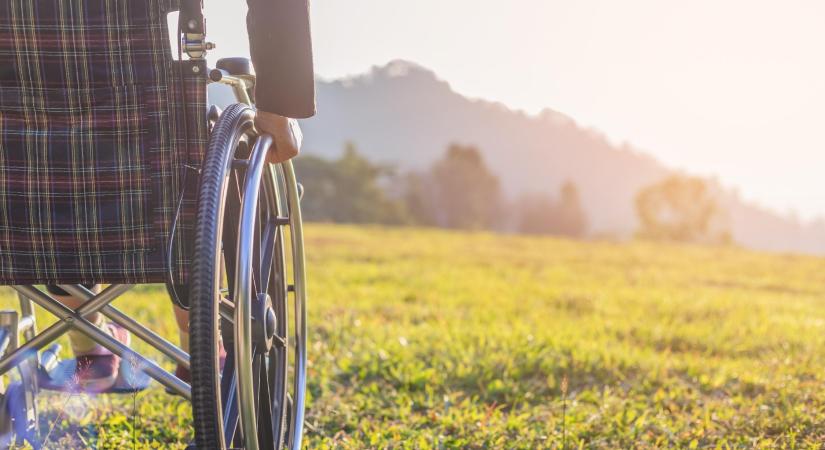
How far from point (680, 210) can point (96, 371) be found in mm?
52265

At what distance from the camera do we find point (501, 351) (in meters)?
3.72

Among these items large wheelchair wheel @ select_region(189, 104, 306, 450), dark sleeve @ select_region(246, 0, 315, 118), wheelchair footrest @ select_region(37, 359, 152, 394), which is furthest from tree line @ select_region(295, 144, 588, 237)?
dark sleeve @ select_region(246, 0, 315, 118)

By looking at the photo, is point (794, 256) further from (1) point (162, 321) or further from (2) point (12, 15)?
(2) point (12, 15)

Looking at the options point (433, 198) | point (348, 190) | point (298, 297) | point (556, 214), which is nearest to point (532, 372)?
point (298, 297)

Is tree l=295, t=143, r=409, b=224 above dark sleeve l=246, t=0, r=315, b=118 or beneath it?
beneath

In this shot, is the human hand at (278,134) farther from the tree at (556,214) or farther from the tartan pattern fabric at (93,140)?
the tree at (556,214)

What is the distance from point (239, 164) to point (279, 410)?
0.82m

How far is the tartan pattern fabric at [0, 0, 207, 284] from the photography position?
1.50 meters

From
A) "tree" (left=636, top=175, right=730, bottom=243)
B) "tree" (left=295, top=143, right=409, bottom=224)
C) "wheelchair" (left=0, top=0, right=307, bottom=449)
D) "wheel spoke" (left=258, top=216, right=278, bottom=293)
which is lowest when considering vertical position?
"tree" (left=636, top=175, right=730, bottom=243)

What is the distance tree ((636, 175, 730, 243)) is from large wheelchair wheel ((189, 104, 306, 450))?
162 feet

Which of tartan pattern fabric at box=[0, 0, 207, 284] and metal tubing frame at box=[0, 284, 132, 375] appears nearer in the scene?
tartan pattern fabric at box=[0, 0, 207, 284]

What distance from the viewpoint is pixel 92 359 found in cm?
228

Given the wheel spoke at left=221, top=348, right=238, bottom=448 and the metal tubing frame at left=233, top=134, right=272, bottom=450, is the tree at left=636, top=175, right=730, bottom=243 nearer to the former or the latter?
the wheel spoke at left=221, top=348, right=238, bottom=448

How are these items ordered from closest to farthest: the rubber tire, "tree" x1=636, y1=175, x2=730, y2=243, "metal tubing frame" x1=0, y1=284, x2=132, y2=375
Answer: the rubber tire → "metal tubing frame" x1=0, y1=284, x2=132, y2=375 → "tree" x1=636, y1=175, x2=730, y2=243
